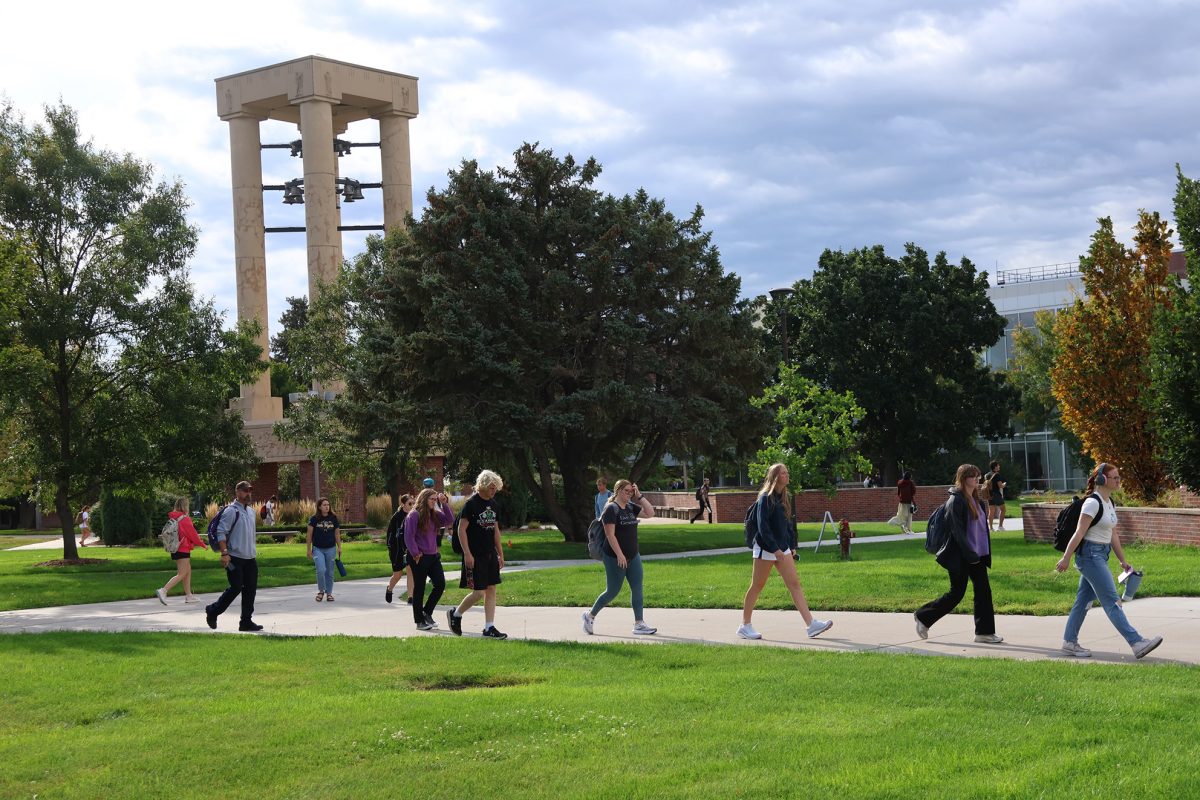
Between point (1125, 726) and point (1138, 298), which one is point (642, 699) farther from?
point (1138, 298)

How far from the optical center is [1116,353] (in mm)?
26672

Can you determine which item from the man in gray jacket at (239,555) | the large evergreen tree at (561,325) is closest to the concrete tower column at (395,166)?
the large evergreen tree at (561,325)

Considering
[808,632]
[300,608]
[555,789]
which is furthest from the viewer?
[300,608]

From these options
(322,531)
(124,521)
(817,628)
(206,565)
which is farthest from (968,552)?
(124,521)

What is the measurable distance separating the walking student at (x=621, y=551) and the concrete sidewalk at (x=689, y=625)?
302 millimetres

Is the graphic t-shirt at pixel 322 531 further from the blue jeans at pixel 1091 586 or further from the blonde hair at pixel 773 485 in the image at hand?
the blue jeans at pixel 1091 586

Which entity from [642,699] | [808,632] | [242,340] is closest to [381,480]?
[242,340]

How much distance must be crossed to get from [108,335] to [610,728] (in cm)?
2780

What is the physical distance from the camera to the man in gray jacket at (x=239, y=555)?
48.7ft

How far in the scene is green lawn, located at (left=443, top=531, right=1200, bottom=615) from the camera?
49.8ft

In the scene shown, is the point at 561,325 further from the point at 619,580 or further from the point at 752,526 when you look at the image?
the point at 752,526

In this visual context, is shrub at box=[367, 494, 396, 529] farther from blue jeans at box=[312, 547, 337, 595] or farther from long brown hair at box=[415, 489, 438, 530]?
long brown hair at box=[415, 489, 438, 530]

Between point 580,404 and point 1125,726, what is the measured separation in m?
25.2

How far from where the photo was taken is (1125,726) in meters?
7.23
